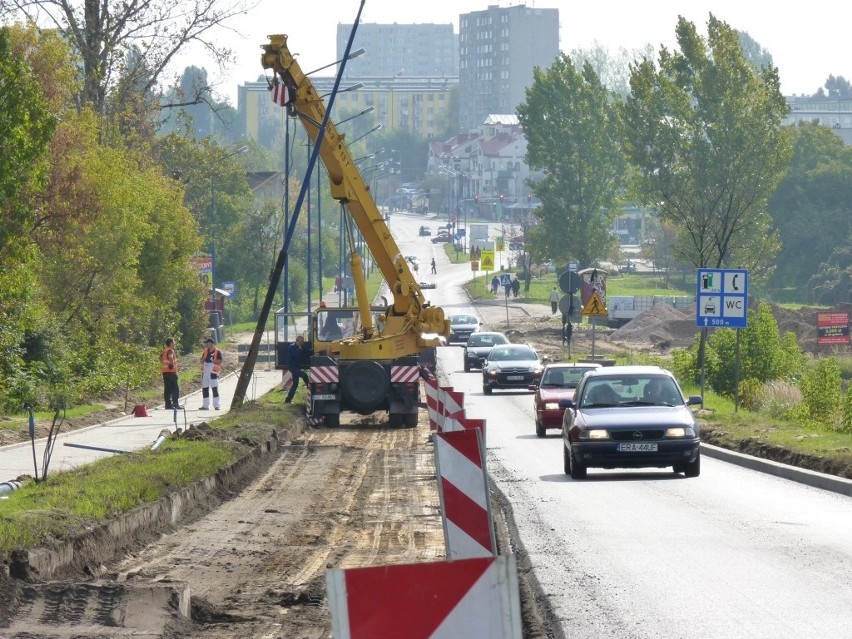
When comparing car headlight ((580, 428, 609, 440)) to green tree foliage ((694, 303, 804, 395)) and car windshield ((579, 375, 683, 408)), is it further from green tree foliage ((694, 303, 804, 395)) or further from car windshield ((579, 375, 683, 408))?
green tree foliage ((694, 303, 804, 395))

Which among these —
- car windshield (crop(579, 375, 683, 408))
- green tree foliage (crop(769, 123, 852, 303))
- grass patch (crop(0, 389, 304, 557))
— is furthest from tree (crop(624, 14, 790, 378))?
green tree foliage (crop(769, 123, 852, 303))

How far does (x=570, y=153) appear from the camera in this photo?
94.2 metres

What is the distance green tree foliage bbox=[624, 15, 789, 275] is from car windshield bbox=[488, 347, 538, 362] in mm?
11144

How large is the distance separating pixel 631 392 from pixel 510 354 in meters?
25.1

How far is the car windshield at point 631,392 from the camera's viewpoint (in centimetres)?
2111

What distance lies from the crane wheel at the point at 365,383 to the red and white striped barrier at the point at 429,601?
27.5m

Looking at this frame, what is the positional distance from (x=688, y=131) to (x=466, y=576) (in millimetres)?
63437

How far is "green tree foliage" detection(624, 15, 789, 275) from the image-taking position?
196 ft

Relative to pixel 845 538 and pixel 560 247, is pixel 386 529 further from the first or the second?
pixel 560 247

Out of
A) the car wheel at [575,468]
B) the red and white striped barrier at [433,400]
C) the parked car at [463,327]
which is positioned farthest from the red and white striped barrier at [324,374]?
the parked car at [463,327]

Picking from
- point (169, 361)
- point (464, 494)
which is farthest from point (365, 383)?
point (464, 494)

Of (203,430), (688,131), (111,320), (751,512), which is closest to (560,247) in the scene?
(688,131)

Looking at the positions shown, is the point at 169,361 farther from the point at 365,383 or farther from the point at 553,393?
the point at 553,393

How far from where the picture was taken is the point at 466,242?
171375mm
